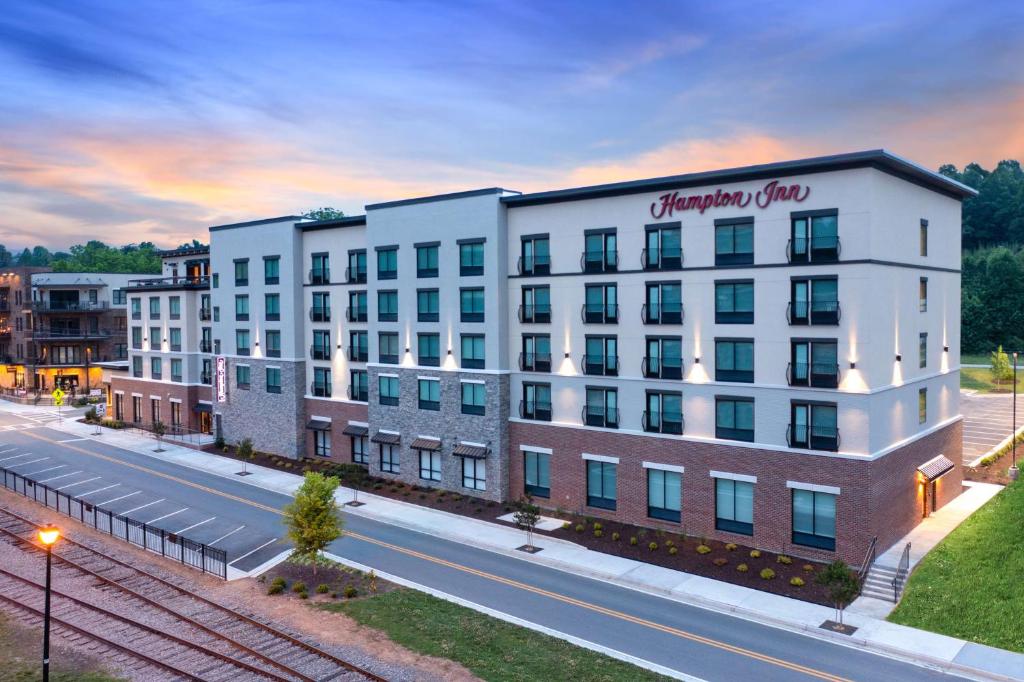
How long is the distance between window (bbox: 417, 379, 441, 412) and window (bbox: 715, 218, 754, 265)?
61.4ft

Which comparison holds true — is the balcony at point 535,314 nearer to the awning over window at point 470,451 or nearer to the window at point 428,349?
the window at point 428,349

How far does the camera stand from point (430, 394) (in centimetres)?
4681

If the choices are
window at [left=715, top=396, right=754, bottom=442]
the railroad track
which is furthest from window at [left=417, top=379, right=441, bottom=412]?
the railroad track

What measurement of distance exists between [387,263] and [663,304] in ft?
63.1

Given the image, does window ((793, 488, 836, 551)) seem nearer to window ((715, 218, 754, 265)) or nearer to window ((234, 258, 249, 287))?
window ((715, 218, 754, 265))

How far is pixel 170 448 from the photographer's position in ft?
197

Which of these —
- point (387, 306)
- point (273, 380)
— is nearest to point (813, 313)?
point (387, 306)

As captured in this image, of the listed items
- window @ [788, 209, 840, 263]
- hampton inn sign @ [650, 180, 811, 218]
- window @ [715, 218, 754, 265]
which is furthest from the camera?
window @ [715, 218, 754, 265]

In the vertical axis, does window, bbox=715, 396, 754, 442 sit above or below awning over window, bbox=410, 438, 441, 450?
above

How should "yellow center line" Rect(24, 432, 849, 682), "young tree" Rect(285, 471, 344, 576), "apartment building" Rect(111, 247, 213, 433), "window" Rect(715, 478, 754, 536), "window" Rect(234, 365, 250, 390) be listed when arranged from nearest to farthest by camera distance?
"yellow center line" Rect(24, 432, 849, 682) → "young tree" Rect(285, 471, 344, 576) → "window" Rect(715, 478, 754, 536) → "window" Rect(234, 365, 250, 390) → "apartment building" Rect(111, 247, 213, 433)

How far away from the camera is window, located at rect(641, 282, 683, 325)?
3741cm

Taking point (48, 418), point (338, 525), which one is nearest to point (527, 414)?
point (338, 525)

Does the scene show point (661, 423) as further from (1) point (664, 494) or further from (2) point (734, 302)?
(2) point (734, 302)

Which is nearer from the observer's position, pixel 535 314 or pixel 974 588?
pixel 974 588
